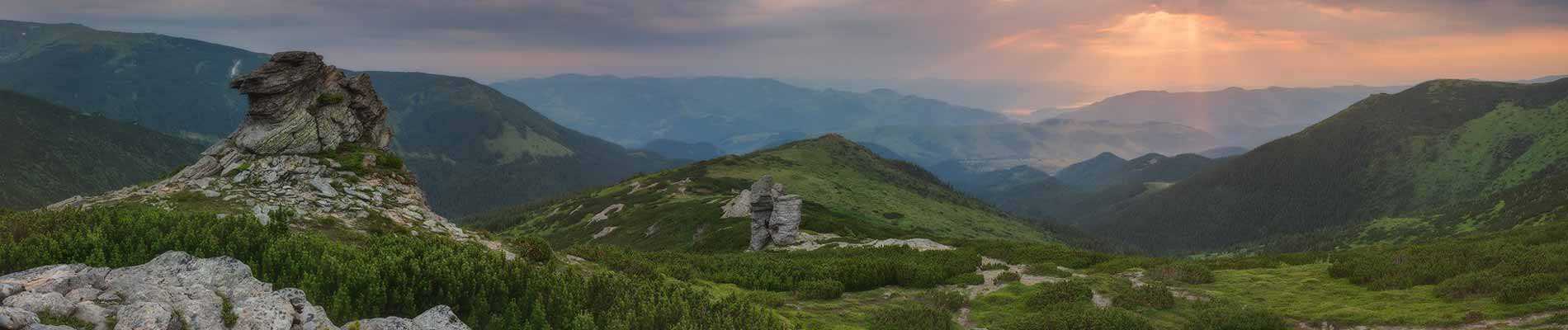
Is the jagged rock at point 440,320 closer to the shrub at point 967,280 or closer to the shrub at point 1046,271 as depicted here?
the shrub at point 967,280

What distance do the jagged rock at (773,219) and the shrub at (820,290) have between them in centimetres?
3686

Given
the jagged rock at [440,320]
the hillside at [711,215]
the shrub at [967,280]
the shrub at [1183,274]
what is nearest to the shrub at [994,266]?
the shrub at [967,280]

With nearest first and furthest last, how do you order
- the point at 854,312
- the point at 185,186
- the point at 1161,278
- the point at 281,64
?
the point at 854,312
the point at 1161,278
the point at 185,186
the point at 281,64

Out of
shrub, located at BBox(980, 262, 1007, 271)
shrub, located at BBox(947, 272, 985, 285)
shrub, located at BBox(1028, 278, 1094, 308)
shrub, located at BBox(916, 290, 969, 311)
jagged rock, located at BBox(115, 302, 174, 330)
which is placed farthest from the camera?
shrub, located at BBox(980, 262, 1007, 271)

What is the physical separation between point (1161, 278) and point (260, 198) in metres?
A: 35.5

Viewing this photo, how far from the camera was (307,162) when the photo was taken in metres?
30.3

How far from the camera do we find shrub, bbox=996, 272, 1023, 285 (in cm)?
2514

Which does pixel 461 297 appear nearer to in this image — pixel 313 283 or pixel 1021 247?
pixel 313 283

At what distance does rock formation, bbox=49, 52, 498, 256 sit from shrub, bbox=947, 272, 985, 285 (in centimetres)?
1791

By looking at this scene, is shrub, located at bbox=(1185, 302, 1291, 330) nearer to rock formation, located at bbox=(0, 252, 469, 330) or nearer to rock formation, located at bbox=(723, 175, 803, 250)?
rock formation, located at bbox=(0, 252, 469, 330)

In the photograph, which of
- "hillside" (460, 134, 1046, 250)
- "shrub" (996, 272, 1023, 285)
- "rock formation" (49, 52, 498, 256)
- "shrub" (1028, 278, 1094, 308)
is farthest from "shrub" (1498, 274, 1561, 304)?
"hillside" (460, 134, 1046, 250)

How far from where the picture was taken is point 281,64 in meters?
36.6

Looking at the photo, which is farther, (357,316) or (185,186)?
(185,186)

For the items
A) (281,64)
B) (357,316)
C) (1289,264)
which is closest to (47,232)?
(357,316)
